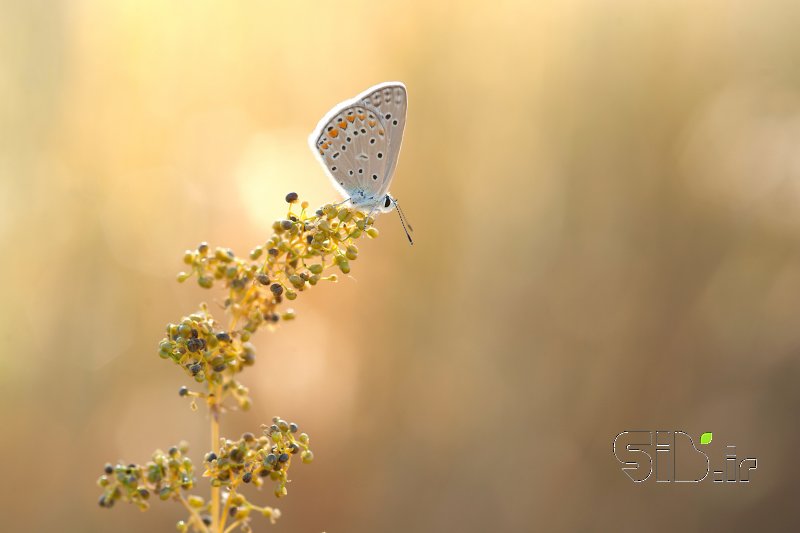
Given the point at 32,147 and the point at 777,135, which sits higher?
the point at 777,135

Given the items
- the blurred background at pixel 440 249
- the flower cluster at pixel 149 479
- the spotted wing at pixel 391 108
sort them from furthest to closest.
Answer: the blurred background at pixel 440 249
the spotted wing at pixel 391 108
the flower cluster at pixel 149 479

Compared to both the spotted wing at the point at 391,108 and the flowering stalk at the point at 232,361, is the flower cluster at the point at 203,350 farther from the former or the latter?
the spotted wing at the point at 391,108

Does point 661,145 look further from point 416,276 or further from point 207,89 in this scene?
point 207,89

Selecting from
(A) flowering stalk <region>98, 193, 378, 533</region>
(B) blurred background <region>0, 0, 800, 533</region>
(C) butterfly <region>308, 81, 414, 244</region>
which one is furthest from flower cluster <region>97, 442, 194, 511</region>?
(B) blurred background <region>0, 0, 800, 533</region>

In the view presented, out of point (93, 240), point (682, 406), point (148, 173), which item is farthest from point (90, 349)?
point (682, 406)

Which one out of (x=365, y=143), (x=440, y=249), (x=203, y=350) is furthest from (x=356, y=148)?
(x=440, y=249)

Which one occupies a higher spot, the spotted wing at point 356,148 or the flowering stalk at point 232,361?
the spotted wing at point 356,148

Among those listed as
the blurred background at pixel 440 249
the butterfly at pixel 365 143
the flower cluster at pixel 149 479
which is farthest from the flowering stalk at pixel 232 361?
the blurred background at pixel 440 249

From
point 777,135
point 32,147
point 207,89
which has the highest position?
point 207,89
